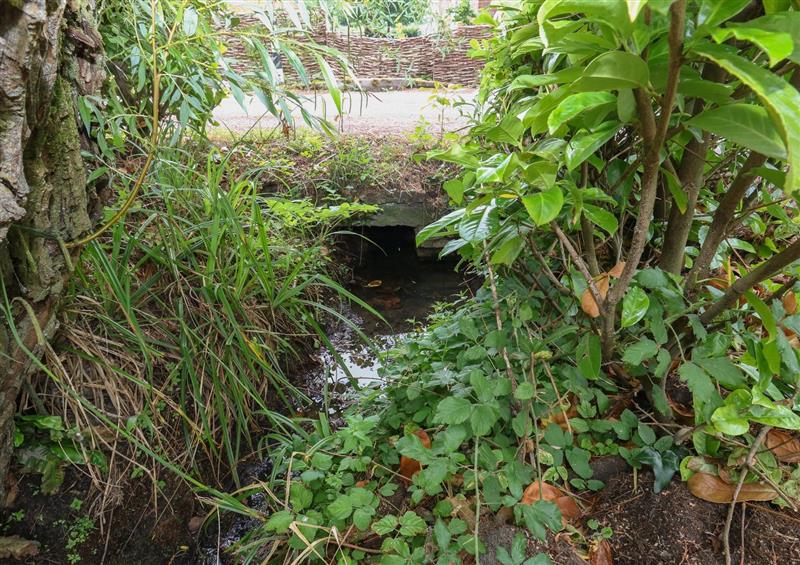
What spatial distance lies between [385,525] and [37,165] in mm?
1105

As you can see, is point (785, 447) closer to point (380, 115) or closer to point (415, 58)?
point (380, 115)

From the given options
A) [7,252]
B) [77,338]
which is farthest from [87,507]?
[7,252]

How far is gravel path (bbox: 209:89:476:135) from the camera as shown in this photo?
3629 millimetres

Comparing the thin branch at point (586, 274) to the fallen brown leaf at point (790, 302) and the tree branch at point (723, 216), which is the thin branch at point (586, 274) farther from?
the fallen brown leaf at point (790, 302)

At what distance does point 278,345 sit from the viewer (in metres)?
1.97

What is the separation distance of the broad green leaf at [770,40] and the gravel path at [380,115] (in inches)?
112

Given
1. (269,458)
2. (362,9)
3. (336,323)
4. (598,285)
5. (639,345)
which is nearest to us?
(639,345)

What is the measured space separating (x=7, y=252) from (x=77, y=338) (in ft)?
1.40

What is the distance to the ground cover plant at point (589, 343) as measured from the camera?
720 millimetres

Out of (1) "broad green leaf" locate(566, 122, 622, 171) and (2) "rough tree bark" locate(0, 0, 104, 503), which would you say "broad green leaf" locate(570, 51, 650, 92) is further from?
(2) "rough tree bark" locate(0, 0, 104, 503)

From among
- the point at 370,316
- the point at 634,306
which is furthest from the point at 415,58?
the point at 634,306

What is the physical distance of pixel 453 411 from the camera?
98 centimetres

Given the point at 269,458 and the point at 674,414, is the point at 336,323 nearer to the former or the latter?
the point at 269,458

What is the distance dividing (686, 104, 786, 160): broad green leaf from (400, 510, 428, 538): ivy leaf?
2.84 ft
